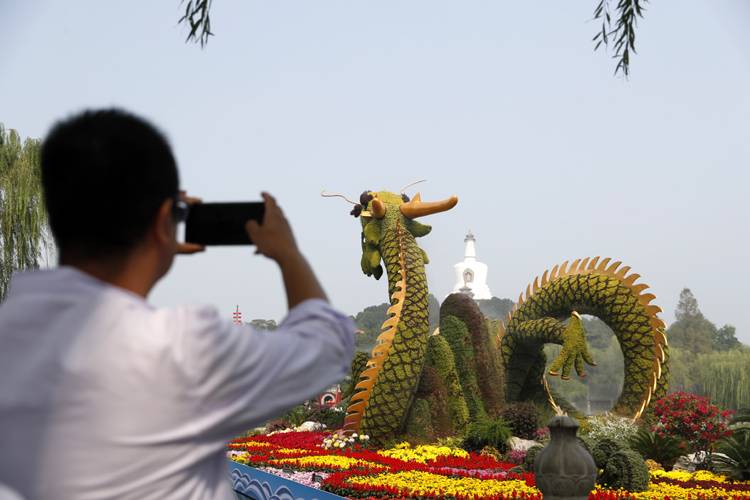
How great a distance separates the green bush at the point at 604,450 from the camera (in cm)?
798

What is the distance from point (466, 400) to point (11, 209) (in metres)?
9.82

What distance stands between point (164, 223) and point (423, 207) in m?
Answer: 11.0

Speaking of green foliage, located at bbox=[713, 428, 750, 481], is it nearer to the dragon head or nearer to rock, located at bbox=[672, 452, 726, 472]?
rock, located at bbox=[672, 452, 726, 472]

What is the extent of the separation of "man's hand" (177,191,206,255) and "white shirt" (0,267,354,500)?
19cm

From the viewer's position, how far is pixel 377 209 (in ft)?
40.0

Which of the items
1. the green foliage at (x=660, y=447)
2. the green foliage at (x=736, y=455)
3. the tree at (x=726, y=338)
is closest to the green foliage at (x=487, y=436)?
the green foliage at (x=660, y=447)

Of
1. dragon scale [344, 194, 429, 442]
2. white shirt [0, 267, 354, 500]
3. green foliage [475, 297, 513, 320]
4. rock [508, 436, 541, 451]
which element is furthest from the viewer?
green foliage [475, 297, 513, 320]

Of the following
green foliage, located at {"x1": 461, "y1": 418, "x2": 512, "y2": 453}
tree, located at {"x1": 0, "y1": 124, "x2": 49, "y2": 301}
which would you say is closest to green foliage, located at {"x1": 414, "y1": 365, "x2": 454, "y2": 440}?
green foliage, located at {"x1": 461, "y1": 418, "x2": 512, "y2": 453}

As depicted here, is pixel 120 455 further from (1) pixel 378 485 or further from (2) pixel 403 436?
(2) pixel 403 436

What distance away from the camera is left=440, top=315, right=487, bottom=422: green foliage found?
12188 millimetres

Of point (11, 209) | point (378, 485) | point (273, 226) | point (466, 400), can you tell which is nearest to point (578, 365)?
point (466, 400)

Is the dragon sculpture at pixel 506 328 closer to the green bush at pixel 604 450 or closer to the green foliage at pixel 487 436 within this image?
the green foliage at pixel 487 436

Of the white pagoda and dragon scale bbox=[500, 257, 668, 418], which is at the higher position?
the white pagoda

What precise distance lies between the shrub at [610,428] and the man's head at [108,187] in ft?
31.9
